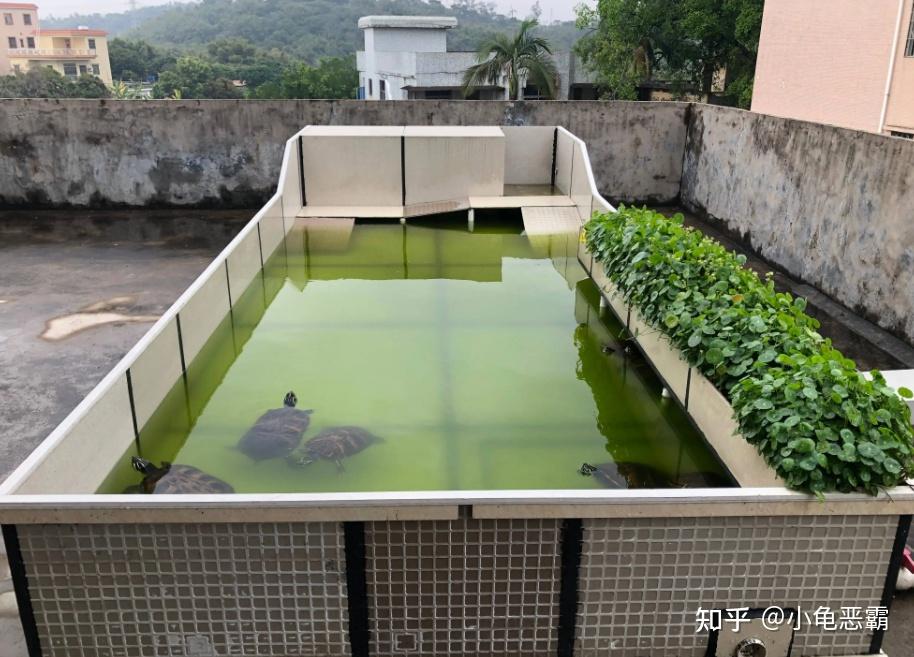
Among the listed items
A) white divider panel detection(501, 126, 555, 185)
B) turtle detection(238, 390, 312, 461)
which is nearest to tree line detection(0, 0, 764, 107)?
white divider panel detection(501, 126, 555, 185)

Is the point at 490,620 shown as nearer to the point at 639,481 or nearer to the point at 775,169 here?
the point at 639,481

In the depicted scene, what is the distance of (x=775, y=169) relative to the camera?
8.89 meters

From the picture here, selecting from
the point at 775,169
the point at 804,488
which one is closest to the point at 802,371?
the point at 804,488

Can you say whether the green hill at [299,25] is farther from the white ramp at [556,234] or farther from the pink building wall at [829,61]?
the white ramp at [556,234]

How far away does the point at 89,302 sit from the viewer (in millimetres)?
7961

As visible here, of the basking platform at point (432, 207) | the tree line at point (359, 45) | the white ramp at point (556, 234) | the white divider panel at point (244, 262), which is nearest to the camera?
the white divider panel at point (244, 262)

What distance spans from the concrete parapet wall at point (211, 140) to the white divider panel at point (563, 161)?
1113 mm

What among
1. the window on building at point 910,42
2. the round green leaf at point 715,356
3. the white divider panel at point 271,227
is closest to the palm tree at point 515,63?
the window on building at point 910,42

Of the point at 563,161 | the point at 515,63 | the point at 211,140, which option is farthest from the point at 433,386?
the point at 515,63

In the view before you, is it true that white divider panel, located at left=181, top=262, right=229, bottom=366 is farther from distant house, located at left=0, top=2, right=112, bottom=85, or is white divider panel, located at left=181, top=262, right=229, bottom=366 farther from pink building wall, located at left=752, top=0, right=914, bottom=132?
distant house, located at left=0, top=2, right=112, bottom=85

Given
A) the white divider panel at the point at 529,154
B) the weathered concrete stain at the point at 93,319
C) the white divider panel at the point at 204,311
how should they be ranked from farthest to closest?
the white divider panel at the point at 529,154, the weathered concrete stain at the point at 93,319, the white divider panel at the point at 204,311

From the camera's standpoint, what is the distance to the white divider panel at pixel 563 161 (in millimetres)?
10289

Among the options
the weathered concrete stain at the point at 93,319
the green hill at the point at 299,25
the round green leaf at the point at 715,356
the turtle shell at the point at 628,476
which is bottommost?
the weathered concrete stain at the point at 93,319

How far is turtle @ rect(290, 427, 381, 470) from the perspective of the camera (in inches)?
174
